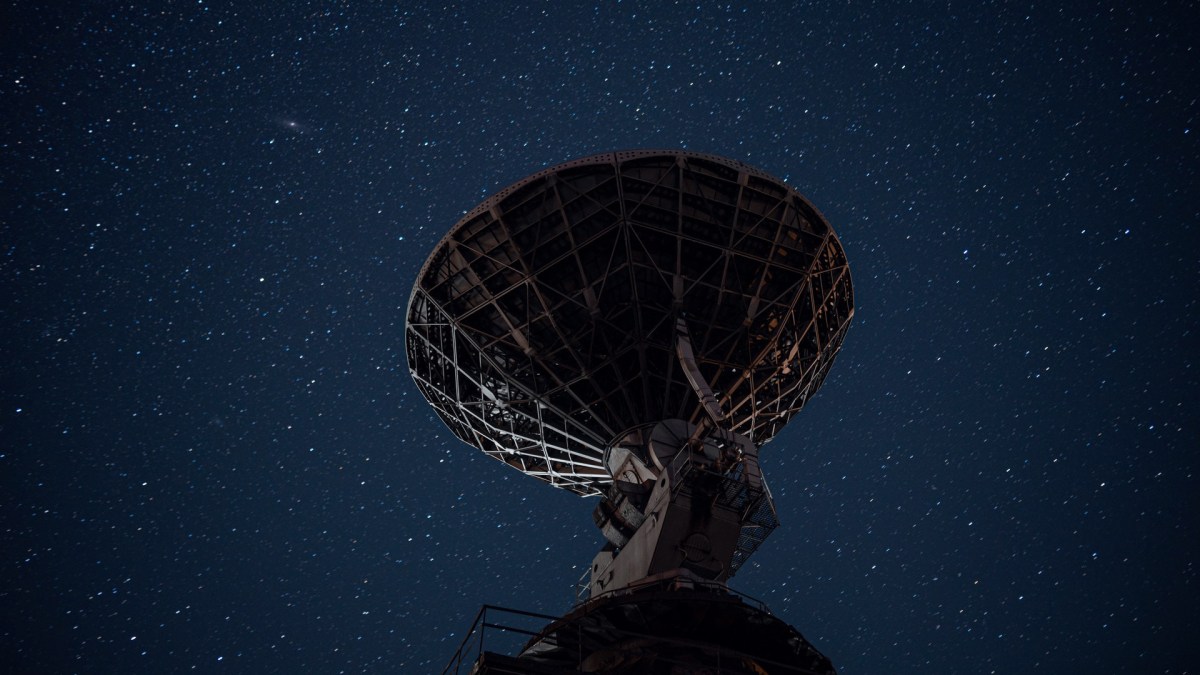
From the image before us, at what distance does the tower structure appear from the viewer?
2430 centimetres

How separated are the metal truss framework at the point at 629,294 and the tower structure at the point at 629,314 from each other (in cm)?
4

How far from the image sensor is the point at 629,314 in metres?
25.2

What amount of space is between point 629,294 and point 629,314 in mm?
554

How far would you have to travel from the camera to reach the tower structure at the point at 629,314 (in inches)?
957

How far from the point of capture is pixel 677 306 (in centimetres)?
2484

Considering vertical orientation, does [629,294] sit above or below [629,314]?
above

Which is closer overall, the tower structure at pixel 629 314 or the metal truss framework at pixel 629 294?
the tower structure at pixel 629 314

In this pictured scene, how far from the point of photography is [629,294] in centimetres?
2516

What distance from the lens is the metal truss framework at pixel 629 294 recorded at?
2452 cm

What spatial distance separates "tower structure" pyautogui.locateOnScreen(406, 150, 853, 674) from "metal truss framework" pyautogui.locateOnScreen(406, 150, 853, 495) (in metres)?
0.04

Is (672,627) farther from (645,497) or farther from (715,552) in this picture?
(645,497)

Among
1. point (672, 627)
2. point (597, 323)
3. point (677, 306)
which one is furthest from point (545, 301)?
point (672, 627)

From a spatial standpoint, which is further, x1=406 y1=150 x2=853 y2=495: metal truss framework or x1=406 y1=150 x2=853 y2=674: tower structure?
x1=406 y1=150 x2=853 y2=495: metal truss framework

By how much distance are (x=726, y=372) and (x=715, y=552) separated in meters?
7.26
